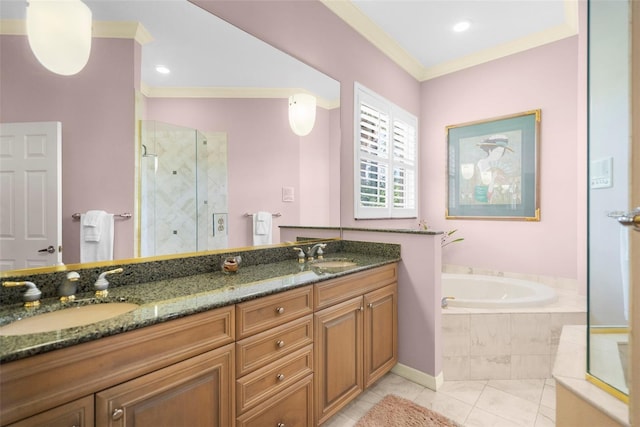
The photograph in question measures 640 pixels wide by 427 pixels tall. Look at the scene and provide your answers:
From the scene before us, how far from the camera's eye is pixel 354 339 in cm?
175

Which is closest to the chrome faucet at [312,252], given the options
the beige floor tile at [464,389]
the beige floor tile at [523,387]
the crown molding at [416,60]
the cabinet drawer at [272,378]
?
the cabinet drawer at [272,378]

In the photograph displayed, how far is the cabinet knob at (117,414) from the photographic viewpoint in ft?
2.80

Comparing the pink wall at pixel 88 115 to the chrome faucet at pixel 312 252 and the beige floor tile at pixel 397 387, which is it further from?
the beige floor tile at pixel 397 387

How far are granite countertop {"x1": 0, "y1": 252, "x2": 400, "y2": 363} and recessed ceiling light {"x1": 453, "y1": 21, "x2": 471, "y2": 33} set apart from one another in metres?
2.36

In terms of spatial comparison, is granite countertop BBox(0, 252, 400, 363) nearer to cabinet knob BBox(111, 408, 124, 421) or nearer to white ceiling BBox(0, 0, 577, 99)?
cabinet knob BBox(111, 408, 124, 421)

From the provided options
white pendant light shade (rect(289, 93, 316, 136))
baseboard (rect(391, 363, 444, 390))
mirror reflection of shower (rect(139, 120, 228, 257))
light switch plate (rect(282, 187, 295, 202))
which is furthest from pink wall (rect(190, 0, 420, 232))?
baseboard (rect(391, 363, 444, 390))

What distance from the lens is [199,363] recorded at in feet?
3.42

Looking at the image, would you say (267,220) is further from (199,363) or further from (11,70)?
(11,70)

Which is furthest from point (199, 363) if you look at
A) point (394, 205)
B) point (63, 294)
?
point (394, 205)

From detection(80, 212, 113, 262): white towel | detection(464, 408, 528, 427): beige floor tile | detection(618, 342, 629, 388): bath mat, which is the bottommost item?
detection(464, 408, 528, 427): beige floor tile

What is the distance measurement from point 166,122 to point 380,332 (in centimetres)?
171

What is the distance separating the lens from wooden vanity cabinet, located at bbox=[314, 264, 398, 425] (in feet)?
5.09

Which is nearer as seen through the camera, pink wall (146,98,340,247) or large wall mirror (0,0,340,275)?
large wall mirror (0,0,340,275)

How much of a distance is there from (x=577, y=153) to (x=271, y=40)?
9.00 ft
